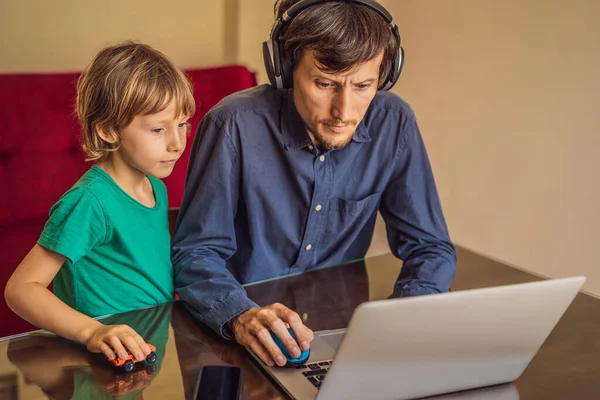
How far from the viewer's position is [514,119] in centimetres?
225

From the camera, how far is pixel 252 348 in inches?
38.4

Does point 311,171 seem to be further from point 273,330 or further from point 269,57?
point 273,330

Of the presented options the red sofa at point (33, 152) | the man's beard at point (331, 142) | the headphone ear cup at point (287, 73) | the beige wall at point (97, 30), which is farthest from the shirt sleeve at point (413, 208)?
the beige wall at point (97, 30)

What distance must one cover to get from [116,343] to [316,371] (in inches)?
10.6

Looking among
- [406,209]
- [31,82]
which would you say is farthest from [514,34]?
[31,82]

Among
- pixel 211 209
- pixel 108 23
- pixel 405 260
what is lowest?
pixel 405 260

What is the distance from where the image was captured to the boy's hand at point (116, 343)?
0.92 metres

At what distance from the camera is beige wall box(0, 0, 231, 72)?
220cm

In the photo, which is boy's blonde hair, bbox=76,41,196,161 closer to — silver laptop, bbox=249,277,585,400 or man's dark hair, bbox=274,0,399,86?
man's dark hair, bbox=274,0,399,86

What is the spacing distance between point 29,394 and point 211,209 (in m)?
0.52

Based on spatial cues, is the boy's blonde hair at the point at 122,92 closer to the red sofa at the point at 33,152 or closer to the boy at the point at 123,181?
the boy at the point at 123,181

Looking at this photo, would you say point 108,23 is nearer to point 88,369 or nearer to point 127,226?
point 127,226

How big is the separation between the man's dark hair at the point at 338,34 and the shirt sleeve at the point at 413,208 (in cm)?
25

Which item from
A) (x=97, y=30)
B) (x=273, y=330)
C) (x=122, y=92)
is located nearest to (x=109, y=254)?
(x=122, y=92)
